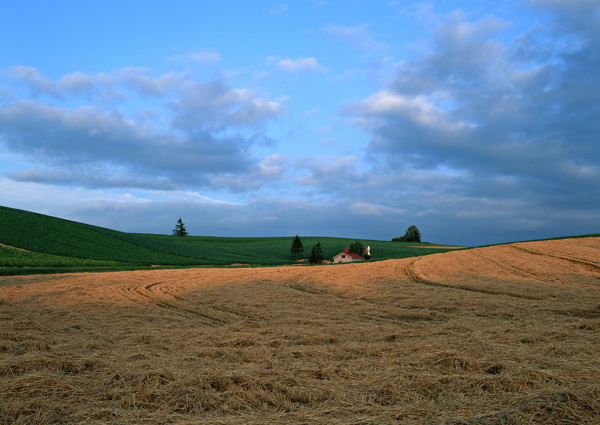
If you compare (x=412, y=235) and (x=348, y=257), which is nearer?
(x=348, y=257)

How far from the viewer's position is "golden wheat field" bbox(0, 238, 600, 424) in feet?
13.6

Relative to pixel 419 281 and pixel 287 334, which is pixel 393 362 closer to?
pixel 287 334

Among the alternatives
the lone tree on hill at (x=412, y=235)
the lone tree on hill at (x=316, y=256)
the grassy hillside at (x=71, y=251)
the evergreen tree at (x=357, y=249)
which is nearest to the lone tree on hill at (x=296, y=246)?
the lone tree on hill at (x=316, y=256)

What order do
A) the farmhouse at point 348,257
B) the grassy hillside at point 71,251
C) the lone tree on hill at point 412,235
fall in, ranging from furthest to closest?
the lone tree on hill at point 412,235
the farmhouse at point 348,257
the grassy hillside at point 71,251

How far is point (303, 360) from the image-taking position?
6195 millimetres

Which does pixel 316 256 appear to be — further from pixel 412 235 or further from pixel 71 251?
pixel 412 235

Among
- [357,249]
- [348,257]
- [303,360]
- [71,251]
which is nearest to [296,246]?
[348,257]

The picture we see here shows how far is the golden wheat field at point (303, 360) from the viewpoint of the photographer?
163 inches

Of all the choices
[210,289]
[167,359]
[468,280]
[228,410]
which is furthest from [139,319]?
[468,280]

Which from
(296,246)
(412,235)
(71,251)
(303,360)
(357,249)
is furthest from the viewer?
(412,235)

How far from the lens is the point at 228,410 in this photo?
4.29 m

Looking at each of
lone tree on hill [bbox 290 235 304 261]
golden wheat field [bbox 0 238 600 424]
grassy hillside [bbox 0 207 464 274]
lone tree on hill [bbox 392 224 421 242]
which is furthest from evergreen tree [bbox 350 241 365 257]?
golden wheat field [bbox 0 238 600 424]

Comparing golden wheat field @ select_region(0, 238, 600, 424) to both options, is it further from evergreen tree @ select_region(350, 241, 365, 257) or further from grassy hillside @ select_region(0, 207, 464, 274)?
evergreen tree @ select_region(350, 241, 365, 257)

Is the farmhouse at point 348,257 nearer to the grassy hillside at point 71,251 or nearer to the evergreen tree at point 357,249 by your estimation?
the evergreen tree at point 357,249
